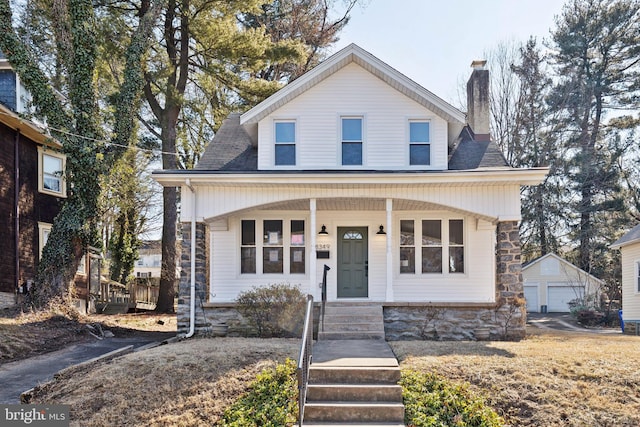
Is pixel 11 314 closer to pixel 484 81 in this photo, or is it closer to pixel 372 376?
pixel 372 376

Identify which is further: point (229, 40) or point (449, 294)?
point (229, 40)

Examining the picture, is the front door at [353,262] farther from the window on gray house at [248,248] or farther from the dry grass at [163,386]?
the dry grass at [163,386]

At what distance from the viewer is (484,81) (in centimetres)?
1423

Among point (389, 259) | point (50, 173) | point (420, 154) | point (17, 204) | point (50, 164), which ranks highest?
point (50, 164)

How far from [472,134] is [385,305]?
19.8 feet

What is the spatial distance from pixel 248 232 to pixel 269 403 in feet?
23.8

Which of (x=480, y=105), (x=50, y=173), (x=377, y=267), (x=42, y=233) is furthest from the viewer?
(x=50, y=173)

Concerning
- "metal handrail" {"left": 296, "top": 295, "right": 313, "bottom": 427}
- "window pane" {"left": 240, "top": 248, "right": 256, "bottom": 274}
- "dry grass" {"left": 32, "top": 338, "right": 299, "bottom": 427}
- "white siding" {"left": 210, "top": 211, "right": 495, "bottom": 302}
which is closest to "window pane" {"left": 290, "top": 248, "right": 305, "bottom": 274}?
"white siding" {"left": 210, "top": 211, "right": 495, "bottom": 302}

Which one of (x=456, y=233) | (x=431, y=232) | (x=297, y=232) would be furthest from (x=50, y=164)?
(x=456, y=233)

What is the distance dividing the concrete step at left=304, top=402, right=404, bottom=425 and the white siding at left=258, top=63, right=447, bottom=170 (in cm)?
701

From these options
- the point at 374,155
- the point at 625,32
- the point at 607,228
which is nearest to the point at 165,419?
the point at 374,155

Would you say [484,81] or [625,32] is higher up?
[625,32]

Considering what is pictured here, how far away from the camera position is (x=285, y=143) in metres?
12.8

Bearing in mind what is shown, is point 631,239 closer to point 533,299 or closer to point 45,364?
point 533,299
